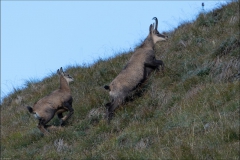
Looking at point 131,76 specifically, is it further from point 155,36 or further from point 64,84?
point 155,36

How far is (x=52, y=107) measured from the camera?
12711mm

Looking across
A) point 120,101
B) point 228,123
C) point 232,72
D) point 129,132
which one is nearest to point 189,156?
point 228,123

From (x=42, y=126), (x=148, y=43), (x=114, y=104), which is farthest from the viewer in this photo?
(x=148, y=43)

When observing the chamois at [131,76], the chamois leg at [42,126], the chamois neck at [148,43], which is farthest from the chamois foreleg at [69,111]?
the chamois neck at [148,43]

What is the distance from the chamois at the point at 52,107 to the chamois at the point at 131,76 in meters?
1.06

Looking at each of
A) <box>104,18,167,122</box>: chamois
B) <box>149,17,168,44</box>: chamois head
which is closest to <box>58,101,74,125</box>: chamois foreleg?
<box>104,18,167,122</box>: chamois

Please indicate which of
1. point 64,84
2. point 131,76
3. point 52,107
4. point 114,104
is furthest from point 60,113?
point 131,76

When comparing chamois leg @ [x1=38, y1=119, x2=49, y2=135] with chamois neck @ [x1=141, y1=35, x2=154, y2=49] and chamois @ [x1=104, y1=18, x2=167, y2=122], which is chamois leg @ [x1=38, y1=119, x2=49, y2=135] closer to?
chamois @ [x1=104, y1=18, x2=167, y2=122]

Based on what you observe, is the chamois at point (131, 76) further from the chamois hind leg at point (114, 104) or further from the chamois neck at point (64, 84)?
the chamois neck at point (64, 84)

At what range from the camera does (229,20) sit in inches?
565

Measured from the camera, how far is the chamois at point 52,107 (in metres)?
12.5

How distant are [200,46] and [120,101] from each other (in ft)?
8.33

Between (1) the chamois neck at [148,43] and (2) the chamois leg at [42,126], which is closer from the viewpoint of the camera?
(2) the chamois leg at [42,126]

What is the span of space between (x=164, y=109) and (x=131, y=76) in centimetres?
156
